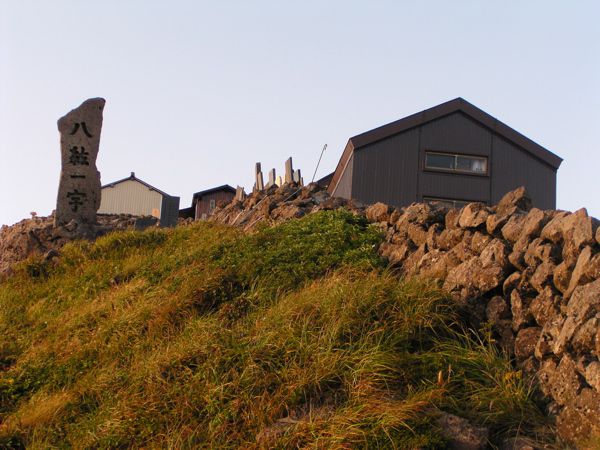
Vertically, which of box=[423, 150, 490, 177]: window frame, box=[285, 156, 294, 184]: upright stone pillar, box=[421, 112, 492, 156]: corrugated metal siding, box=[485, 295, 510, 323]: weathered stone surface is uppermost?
box=[421, 112, 492, 156]: corrugated metal siding

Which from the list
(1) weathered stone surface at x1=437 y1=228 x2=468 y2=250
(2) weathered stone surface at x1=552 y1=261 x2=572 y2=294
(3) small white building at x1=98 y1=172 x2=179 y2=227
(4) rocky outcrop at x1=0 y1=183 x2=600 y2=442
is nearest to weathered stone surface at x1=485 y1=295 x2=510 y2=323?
(4) rocky outcrop at x1=0 y1=183 x2=600 y2=442

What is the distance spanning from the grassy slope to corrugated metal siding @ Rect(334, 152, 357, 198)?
11.4 meters

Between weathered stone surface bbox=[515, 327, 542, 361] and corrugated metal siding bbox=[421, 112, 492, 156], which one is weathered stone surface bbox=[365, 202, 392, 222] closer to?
weathered stone surface bbox=[515, 327, 542, 361]

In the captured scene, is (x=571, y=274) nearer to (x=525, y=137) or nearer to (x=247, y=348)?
(x=247, y=348)

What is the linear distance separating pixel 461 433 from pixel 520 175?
18444mm

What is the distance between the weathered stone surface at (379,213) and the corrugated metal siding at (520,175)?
487 inches

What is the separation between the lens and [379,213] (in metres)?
12.2

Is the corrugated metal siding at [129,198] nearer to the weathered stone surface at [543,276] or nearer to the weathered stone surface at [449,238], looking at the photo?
the weathered stone surface at [449,238]

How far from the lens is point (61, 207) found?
684 inches

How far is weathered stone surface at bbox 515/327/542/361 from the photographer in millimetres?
7973

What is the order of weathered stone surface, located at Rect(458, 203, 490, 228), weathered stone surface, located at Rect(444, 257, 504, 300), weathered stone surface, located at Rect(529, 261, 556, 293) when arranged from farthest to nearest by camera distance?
weathered stone surface, located at Rect(458, 203, 490, 228) → weathered stone surface, located at Rect(444, 257, 504, 300) → weathered stone surface, located at Rect(529, 261, 556, 293)

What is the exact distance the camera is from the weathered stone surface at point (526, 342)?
7.97 m

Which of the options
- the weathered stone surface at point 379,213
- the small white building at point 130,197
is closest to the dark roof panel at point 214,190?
the small white building at point 130,197

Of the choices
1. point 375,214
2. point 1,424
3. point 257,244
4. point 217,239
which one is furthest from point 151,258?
point 1,424
